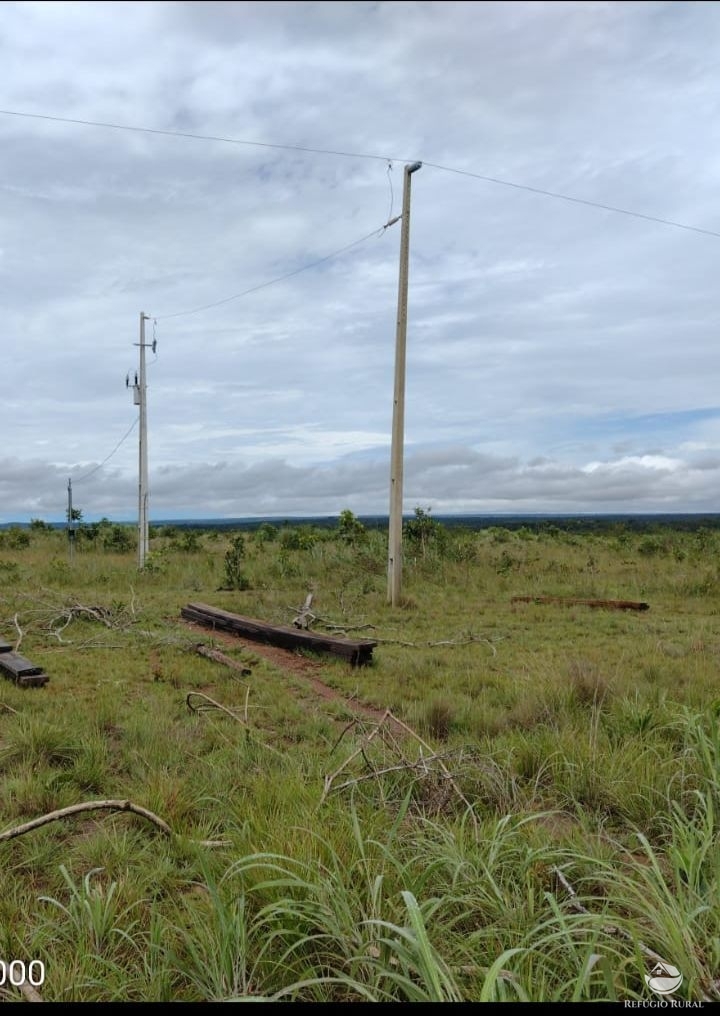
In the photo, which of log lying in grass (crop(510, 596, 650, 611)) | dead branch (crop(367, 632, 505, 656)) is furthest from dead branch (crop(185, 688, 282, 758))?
log lying in grass (crop(510, 596, 650, 611))

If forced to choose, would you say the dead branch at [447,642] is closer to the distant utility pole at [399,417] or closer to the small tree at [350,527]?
the distant utility pole at [399,417]

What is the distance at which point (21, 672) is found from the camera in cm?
693

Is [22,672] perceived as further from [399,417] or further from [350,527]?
[350,527]

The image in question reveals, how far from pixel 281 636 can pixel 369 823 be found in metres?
6.21

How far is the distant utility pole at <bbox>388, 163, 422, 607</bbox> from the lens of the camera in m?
12.8

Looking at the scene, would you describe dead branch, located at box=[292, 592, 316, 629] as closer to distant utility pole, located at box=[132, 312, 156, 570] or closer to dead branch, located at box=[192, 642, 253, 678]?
dead branch, located at box=[192, 642, 253, 678]

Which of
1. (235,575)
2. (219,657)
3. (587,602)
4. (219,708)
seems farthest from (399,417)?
(219,708)

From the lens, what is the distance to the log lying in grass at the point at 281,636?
803 centimetres

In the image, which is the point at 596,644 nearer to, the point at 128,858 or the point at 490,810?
the point at 490,810

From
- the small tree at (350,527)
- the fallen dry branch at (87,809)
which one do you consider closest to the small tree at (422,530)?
the small tree at (350,527)

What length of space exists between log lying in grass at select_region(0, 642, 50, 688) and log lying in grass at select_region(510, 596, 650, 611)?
350 inches

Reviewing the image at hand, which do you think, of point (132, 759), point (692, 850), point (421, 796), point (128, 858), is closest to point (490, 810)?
point (421, 796)

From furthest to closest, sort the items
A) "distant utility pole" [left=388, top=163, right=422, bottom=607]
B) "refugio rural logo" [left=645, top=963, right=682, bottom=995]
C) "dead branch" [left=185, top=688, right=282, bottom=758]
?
"distant utility pole" [left=388, top=163, right=422, bottom=607], "dead branch" [left=185, top=688, right=282, bottom=758], "refugio rural logo" [left=645, top=963, right=682, bottom=995]

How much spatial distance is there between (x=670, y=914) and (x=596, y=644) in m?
7.24
